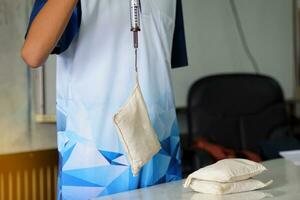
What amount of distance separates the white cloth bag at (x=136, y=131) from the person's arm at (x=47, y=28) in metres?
0.21

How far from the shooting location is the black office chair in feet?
8.71

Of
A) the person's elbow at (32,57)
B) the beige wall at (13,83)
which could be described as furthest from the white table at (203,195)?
the beige wall at (13,83)

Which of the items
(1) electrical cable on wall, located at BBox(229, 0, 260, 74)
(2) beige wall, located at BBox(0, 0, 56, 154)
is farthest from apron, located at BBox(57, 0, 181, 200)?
(1) electrical cable on wall, located at BBox(229, 0, 260, 74)

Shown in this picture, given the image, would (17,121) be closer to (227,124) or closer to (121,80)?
(121,80)

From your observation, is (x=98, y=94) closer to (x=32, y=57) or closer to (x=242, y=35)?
(x=32, y=57)

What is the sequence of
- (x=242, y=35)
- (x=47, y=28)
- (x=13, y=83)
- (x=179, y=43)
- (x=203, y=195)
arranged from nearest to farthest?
(x=47, y=28) → (x=203, y=195) → (x=179, y=43) → (x=13, y=83) → (x=242, y=35)

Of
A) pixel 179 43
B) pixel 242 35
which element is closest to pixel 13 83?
pixel 179 43

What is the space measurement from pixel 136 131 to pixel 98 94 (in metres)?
0.14

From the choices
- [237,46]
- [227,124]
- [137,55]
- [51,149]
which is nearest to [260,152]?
[227,124]

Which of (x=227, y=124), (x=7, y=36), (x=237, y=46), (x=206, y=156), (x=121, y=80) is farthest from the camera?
(x=237, y=46)

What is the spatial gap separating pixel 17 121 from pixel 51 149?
21 cm

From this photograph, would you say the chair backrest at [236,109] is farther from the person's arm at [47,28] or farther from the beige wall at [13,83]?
the person's arm at [47,28]

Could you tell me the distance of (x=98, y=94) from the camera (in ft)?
3.89

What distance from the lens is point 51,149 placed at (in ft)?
6.79
